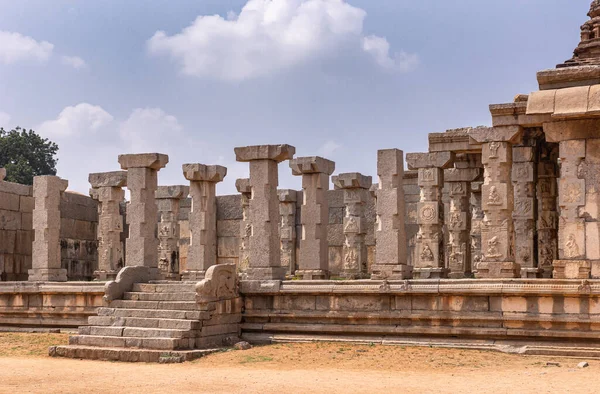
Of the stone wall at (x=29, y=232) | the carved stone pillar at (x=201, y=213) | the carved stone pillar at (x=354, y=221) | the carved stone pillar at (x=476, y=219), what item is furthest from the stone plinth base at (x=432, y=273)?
the stone wall at (x=29, y=232)

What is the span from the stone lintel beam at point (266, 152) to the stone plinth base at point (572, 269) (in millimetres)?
6125

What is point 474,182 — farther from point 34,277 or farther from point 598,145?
point 34,277

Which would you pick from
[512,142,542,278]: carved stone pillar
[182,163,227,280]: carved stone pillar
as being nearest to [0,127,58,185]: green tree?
[182,163,227,280]: carved stone pillar

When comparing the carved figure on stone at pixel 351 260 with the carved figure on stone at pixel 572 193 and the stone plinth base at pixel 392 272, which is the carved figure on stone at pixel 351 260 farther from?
the carved figure on stone at pixel 572 193

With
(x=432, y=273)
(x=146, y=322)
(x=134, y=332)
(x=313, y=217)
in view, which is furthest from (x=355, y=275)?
(x=134, y=332)

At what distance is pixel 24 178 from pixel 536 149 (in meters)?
32.6

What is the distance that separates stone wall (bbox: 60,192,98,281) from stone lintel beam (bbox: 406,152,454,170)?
482 inches

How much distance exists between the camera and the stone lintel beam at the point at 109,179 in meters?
25.4

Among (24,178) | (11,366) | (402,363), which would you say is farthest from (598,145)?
(24,178)

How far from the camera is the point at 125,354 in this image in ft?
51.3

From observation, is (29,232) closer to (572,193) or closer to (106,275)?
(106,275)

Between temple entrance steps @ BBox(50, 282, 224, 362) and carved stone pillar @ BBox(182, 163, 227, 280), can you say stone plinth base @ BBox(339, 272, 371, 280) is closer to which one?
carved stone pillar @ BBox(182, 163, 227, 280)

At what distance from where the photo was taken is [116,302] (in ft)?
58.0

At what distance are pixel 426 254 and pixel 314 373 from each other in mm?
9709
